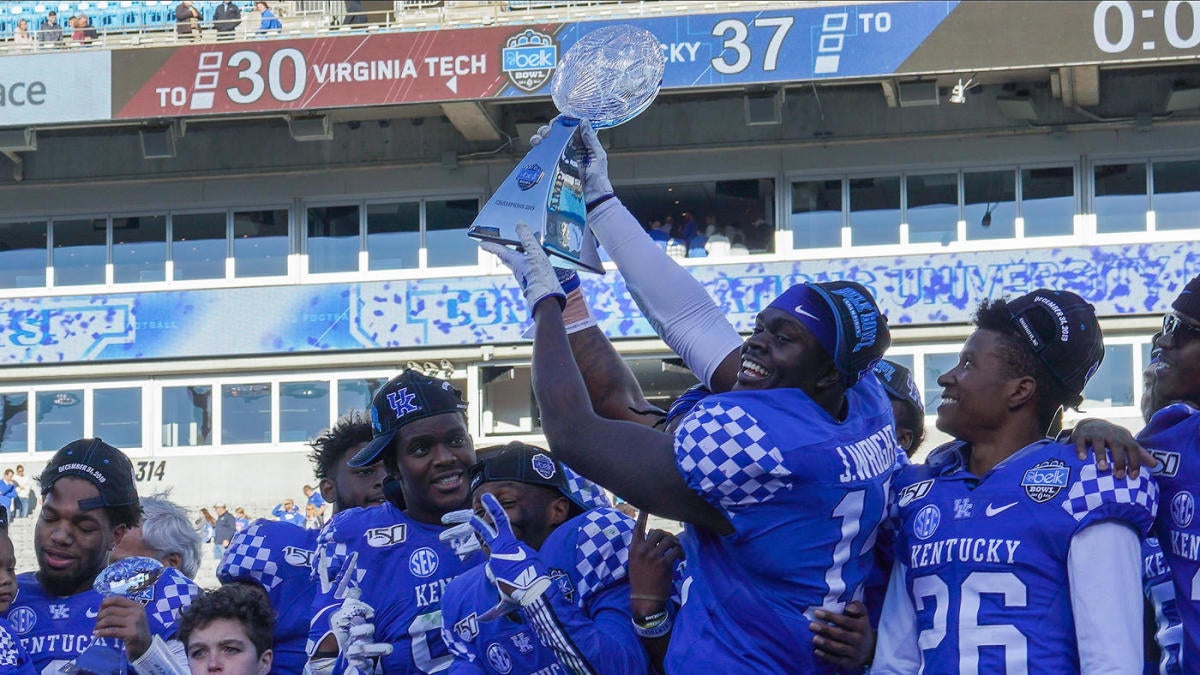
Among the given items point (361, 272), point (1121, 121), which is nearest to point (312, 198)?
point (361, 272)

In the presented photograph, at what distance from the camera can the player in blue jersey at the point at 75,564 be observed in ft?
16.1

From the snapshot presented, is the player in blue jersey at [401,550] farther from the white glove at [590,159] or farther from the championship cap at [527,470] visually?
the white glove at [590,159]

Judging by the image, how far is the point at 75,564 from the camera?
16.4 feet

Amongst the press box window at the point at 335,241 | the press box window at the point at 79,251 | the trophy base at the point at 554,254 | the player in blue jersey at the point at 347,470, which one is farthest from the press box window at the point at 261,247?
the trophy base at the point at 554,254

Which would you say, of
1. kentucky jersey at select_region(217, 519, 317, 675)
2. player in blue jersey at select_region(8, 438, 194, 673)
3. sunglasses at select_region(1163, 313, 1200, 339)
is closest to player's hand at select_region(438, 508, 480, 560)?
kentucky jersey at select_region(217, 519, 317, 675)

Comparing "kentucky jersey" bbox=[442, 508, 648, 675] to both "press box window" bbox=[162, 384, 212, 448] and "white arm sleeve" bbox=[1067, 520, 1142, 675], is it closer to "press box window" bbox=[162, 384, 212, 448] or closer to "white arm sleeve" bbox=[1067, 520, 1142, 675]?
"white arm sleeve" bbox=[1067, 520, 1142, 675]

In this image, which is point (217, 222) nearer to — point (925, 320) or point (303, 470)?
point (303, 470)

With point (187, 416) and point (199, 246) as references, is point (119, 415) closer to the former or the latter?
point (187, 416)

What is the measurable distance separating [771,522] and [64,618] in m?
2.66

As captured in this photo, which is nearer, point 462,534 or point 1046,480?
point 1046,480

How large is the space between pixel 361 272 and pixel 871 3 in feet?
29.1

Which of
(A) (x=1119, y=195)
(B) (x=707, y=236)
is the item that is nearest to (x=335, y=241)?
(B) (x=707, y=236)

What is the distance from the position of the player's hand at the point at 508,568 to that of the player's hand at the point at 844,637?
65 centimetres

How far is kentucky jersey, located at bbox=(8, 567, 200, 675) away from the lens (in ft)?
16.0
